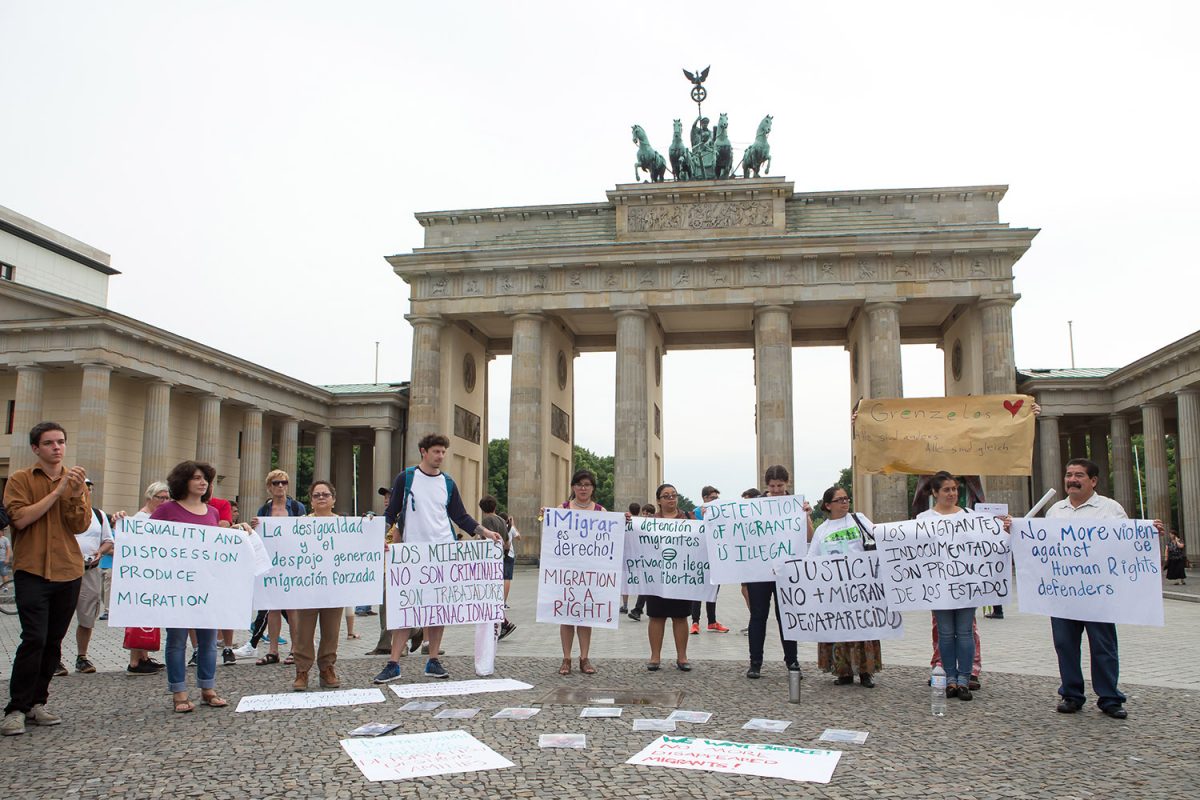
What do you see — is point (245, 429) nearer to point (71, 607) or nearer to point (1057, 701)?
point (71, 607)

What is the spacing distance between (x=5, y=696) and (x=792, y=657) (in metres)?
7.51

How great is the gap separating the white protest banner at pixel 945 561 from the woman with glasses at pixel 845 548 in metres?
0.27

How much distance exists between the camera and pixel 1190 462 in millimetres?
37188

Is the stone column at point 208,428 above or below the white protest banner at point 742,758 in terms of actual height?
above

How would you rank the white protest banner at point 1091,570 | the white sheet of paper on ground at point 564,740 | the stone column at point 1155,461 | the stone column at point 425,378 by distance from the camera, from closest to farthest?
the white sheet of paper on ground at point 564,740, the white protest banner at point 1091,570, the stone column at point 1155,461, the stone column at point 425,378

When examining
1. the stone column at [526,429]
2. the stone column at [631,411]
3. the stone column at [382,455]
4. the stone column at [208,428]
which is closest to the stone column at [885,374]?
the stone column at [631,411]

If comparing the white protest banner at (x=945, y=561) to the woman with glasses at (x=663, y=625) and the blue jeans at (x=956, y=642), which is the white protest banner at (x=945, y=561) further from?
the woman with glasses at (x=663, y=625)

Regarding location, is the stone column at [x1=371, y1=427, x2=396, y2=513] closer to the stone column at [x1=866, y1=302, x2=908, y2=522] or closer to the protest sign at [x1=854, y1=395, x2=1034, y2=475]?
the stone column at [x1=866, y1=302, x2=908, y2=522]

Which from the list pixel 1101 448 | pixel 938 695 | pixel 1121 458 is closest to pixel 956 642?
pixel 938 695

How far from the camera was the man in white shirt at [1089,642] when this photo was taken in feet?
25.7

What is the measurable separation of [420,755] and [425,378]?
129 ft

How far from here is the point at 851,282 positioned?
42938 mm

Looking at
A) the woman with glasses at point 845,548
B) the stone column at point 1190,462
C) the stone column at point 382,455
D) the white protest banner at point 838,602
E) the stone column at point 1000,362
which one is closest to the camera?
the white protest banner at point 838,602

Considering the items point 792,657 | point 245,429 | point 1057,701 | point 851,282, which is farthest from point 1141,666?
point 245,429
